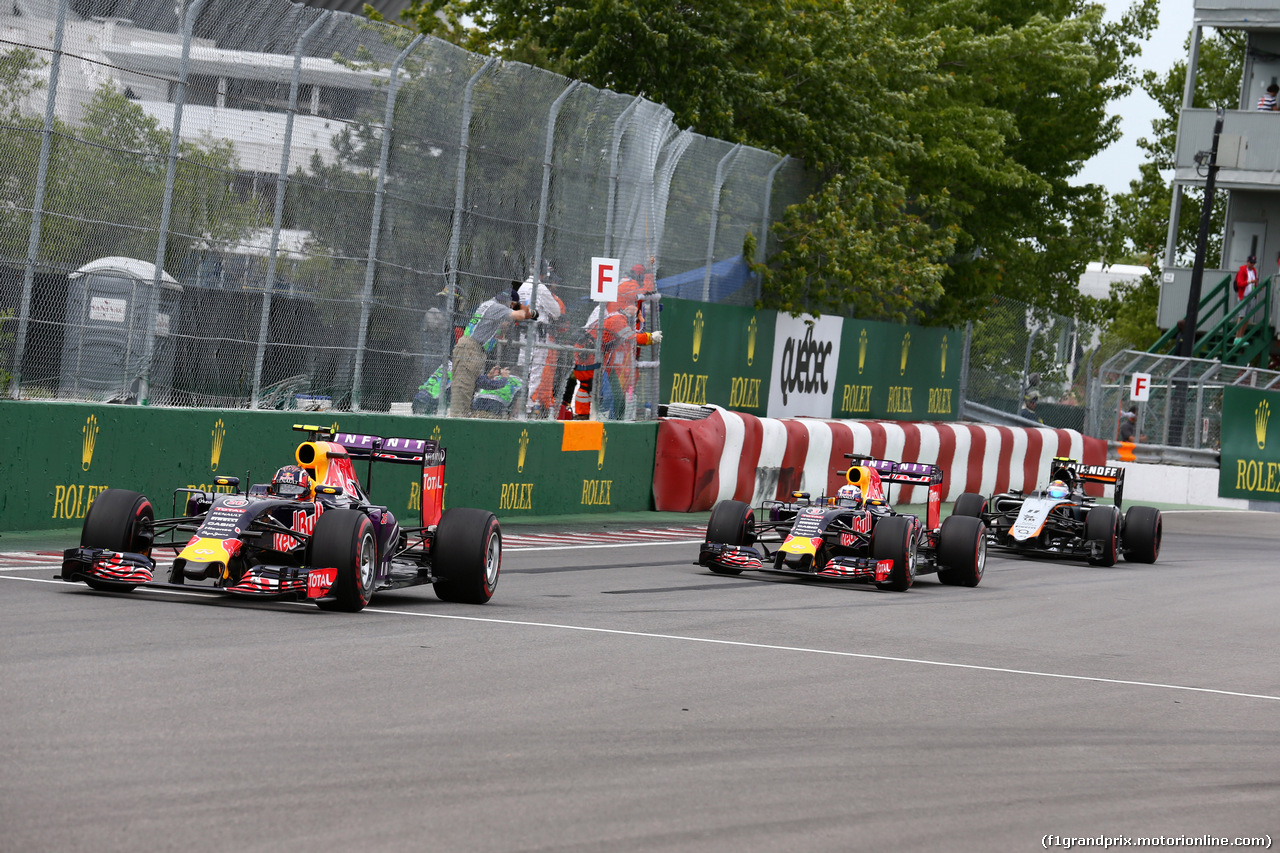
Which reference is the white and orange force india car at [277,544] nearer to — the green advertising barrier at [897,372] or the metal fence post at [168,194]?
the metal fence post at [168,194]

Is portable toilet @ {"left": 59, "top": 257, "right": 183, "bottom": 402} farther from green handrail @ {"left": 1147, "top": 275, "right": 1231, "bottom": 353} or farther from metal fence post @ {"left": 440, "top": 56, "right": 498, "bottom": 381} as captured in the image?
green handrail @ {"left": 1147, "top": 275, "right": 1231, "bottom": 353}

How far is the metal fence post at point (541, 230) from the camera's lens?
17.7 m

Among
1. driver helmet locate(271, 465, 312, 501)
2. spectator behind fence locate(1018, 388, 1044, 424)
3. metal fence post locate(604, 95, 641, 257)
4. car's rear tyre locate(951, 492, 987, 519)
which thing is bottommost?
driver helmet locate(271, 465, 312, 501)

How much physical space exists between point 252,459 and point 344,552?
5.08 meters

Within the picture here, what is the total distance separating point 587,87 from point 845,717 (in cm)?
1257

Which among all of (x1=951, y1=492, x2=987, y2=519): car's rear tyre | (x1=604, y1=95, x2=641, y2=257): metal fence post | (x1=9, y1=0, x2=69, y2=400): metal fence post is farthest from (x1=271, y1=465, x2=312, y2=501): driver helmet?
(x1=604, y1=95, x2=641, y2=257): metal fence post

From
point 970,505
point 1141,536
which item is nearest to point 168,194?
point 970,505

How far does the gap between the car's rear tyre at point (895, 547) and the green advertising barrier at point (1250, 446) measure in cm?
1892

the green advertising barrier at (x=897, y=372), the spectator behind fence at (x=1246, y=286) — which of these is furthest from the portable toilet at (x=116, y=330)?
the spectator behind fence at (x=1246, y=286)

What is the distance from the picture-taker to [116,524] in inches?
358

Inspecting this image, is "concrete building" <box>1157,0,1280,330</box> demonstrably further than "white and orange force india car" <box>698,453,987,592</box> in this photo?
Yes

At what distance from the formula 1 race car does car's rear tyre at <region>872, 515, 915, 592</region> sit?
4112 millimetres

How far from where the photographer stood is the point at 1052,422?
3044 centimetres

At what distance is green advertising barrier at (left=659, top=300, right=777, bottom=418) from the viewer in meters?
20.6
